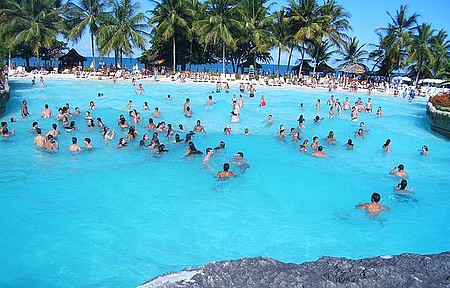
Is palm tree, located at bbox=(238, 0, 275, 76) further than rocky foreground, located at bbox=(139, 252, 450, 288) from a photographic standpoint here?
Yes

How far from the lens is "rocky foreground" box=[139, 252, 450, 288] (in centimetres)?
271

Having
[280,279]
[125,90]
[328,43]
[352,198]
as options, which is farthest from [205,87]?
[280,279]

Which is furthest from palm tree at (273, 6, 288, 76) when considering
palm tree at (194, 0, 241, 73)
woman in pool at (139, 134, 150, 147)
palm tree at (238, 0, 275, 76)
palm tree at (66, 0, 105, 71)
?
woman in pool at (139, 134, 150, 147)

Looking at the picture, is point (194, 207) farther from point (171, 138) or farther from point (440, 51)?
point (440, 51)

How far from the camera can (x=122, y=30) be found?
41.0 metres

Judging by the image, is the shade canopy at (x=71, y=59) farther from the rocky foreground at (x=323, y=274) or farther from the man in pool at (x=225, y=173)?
the rocky foreground at (x=323, y=274)

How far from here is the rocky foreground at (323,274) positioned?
2709 mm

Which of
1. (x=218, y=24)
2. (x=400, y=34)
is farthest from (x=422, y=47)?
(x=218, y=24)

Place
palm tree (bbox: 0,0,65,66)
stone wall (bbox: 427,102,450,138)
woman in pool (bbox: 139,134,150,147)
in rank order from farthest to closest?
1. palm tree (bbox: 0,0,65,66)
2. stone wall (bbox: 427,102,450,138)
3. woman in pool (bbox: 139,134,150,147)

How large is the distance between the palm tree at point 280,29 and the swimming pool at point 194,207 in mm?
23556

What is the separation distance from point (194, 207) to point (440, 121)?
16562 millimetres

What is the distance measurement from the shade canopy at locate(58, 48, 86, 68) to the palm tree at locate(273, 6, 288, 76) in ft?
70.9

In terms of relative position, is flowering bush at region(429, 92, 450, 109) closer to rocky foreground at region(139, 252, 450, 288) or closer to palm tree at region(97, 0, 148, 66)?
rocky foreground at region(139, 252, 450, 288)

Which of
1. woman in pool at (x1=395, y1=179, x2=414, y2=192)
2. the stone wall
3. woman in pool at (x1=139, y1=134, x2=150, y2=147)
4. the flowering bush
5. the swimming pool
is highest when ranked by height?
the flowering bush
